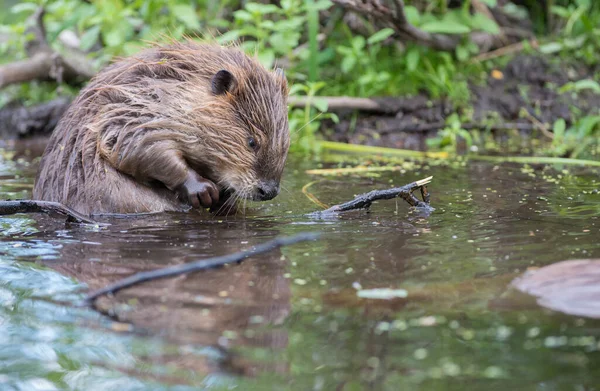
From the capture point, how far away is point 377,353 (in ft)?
6.40

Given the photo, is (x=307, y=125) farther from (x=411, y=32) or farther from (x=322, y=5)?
(x=411, y=32)

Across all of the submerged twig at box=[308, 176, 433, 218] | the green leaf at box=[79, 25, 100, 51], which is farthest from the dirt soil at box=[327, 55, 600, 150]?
the submerged twig at box=[308, 176, 433, 218]

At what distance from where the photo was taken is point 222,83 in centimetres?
382

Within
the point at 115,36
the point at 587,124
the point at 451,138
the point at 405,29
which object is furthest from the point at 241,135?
the point at 587,124

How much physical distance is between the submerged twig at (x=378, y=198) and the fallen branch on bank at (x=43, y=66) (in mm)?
4108

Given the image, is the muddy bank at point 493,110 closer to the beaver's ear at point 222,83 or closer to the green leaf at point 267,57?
the green leaf at point 267,57

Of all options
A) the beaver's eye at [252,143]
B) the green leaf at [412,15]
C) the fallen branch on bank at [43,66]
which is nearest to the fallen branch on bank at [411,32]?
the green leaf at [412,15]

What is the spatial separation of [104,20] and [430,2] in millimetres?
2662

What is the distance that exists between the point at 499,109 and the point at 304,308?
4.87 metres

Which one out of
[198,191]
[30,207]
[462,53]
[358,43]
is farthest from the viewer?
[462,53]

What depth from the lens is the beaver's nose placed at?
3.75 m

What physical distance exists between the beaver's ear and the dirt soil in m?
2.66

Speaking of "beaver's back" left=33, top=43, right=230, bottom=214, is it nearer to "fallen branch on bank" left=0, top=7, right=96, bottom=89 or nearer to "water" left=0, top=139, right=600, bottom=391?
"water" left=0, top=139, right=600, bottom=391

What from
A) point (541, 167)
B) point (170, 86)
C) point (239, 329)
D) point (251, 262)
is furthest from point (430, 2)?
point (239, 329)
